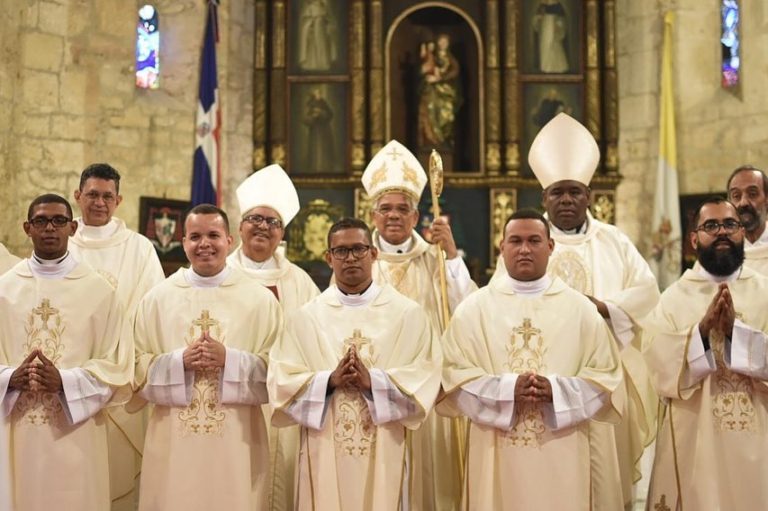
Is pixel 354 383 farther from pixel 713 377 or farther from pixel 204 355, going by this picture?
pixel 713 377

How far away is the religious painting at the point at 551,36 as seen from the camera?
40.2ft

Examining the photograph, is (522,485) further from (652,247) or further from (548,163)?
(652,247)

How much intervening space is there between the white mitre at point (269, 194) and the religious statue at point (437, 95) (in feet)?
16.8

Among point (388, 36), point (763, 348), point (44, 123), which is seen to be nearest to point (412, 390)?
point (763, 348)

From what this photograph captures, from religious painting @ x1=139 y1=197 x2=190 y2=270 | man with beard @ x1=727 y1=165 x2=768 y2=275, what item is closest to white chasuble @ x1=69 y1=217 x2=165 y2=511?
man with beard @ x1=727 y1=165 x2=768 y2=275

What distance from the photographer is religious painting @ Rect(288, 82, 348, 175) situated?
1216 centimetres

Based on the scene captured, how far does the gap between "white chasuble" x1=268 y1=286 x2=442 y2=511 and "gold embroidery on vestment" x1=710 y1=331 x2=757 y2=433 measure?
1.34 meters

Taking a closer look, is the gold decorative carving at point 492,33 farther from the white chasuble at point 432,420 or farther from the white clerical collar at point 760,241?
the white clerical collar at point 760,241

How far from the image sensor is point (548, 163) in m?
6.58

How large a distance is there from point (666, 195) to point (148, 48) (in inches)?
237

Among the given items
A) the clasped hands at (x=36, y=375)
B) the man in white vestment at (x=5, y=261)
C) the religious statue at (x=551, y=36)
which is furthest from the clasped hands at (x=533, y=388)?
the religious statue at (x=551, y=36)

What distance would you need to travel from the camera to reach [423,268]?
6.51 meters

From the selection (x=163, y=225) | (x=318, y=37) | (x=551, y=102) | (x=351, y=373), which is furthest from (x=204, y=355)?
(x=551, y=102)

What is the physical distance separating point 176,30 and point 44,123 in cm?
211
